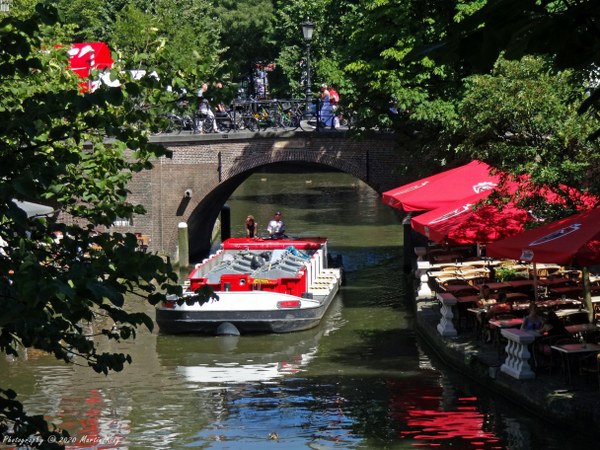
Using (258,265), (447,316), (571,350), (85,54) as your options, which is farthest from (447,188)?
(85,54)

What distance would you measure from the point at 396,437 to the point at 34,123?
9.46 meters

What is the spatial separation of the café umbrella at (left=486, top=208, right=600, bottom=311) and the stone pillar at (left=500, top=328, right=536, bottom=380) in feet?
4.18

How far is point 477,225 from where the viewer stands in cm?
2228

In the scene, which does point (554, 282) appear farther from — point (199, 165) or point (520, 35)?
point (520, 35)

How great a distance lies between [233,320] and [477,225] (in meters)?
6.04

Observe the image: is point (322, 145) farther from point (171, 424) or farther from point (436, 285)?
point (171, 424)

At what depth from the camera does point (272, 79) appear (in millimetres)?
56656

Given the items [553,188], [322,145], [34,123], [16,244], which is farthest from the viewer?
[322,145]

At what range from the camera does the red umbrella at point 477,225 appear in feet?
72.3

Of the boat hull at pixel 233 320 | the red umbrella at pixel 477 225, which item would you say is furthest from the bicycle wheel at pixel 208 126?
the red umbrella at pixel 477 225

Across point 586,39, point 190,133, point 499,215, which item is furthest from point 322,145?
point 586,39

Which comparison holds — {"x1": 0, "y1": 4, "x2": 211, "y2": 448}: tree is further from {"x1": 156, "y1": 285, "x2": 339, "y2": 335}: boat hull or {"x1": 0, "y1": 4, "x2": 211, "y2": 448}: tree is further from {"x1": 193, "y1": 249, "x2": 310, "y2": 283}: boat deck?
{"x1": 193, "y1": 249, "x2": 310, "y2": 283}: boat deck

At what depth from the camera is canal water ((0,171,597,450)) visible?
56.6ft

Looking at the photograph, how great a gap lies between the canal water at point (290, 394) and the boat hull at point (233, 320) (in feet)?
0.75
